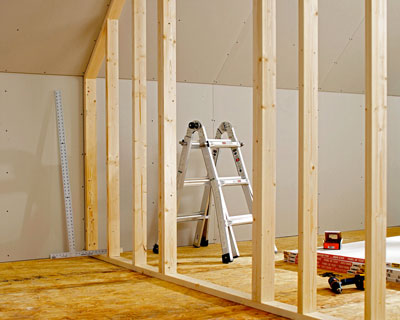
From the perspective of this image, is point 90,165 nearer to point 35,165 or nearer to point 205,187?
point 35,165

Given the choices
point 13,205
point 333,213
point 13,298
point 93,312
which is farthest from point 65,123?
point 333,213

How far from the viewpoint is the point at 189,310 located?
2.72 metres

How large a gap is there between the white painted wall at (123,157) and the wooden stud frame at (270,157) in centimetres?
63

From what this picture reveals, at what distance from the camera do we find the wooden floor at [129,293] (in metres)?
2.67

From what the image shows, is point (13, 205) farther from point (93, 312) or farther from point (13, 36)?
point (93, 312)

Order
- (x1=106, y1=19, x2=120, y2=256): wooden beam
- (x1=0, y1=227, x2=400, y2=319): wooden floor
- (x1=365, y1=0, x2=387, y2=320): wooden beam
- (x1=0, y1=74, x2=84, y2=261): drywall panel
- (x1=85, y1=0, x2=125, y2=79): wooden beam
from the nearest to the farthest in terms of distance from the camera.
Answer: (x1=365, y1=0, x2=387, y2=320): wooden beam
(x1=0, y1=227, x2=400, y2=319): wooden floor
(x1=85, y1=0, x2=125, y2=79): wooden beam
(x1=106, y1=19, x2=120, y2=256): wooden beam
(x1=0, y1=74, x2=84, y2=261): drywall panel

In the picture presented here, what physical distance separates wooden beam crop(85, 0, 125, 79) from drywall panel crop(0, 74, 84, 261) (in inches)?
5.9

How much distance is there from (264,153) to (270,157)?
0.04 metres

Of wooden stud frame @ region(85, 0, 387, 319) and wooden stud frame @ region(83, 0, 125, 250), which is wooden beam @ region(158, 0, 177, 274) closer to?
wooden stud frame @ region(85, 0, 387, 319)

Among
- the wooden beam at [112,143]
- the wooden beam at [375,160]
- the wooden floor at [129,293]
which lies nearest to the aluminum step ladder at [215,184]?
the wooden floor at [129,293]

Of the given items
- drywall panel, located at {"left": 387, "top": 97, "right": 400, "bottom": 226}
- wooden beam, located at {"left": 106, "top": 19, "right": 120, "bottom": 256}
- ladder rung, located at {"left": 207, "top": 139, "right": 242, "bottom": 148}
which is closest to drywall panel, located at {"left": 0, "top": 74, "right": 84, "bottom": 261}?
wooden beam, located at {"left": 106, "top": 19, "right": 120, "bottom": 256}

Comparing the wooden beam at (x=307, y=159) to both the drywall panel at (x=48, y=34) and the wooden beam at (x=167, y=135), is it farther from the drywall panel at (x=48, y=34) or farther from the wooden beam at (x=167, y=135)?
the drywall panel at (x=48, y=34)

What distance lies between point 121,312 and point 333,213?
3.49 metres

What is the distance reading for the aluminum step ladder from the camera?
13.6 feet
